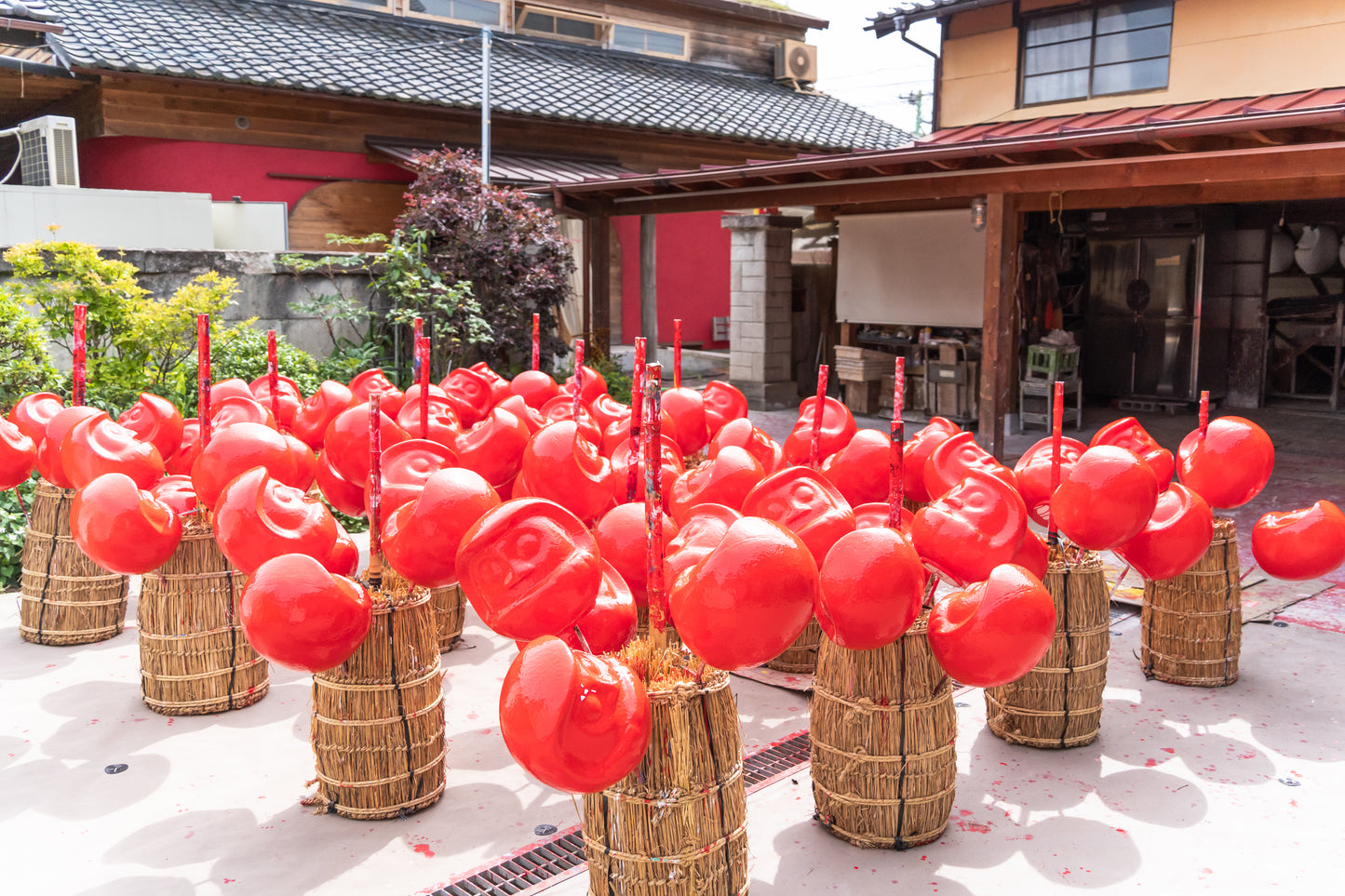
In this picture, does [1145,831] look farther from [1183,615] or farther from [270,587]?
[270,587]

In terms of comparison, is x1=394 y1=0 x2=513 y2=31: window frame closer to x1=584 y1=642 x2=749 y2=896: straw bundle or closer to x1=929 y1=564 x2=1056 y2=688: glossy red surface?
x1=929 y1=564 x2=1056 y2=688: glossy red surface

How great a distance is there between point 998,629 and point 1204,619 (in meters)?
2.37

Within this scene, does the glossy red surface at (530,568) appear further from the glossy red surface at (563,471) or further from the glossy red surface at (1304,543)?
the glossy red surface at (1304,543)

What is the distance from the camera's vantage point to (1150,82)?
444 inches

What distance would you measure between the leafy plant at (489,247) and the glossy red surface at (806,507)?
23.8 ft

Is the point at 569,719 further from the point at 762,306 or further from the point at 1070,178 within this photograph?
the point at 762,306

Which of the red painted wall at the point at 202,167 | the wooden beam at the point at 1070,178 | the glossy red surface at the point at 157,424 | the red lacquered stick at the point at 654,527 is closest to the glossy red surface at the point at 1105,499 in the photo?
the red lacquered stick at the point at 654,527

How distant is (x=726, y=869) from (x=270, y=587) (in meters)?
1.64

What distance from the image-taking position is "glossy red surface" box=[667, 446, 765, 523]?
4148 mm

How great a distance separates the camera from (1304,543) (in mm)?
4617

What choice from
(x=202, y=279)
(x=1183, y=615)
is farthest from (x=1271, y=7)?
(x=202, y=279)

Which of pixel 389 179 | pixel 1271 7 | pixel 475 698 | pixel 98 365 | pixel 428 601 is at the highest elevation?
pixel 1271 7

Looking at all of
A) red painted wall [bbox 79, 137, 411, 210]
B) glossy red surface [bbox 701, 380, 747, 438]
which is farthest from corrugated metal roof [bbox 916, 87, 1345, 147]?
red painted wall [bbox 79, 137, 411, 210]

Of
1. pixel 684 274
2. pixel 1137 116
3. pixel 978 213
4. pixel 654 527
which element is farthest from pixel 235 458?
pixel 684 274
